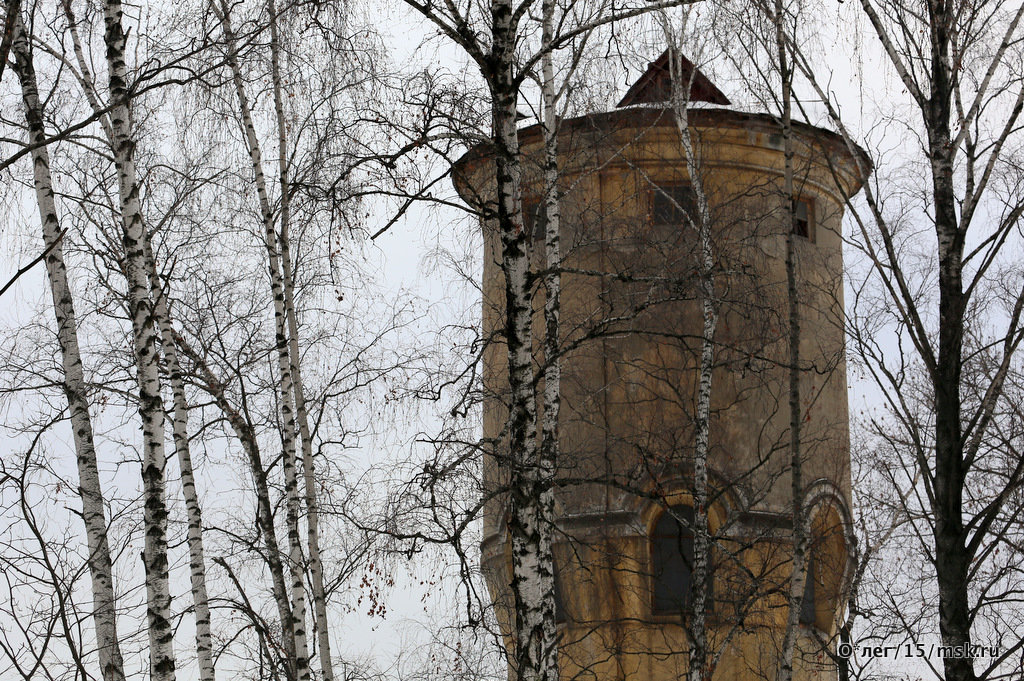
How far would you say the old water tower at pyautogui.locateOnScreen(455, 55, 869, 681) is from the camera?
14195 mm

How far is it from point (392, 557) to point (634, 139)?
5535 millimetres

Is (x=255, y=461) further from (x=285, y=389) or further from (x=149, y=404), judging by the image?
(x=149, y=404)

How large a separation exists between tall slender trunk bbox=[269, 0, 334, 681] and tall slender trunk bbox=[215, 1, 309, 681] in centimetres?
15

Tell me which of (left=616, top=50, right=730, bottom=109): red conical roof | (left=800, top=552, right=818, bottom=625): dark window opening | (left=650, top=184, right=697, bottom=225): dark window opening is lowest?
(left=800, top=552, right=818, bottom=625): dark window opening

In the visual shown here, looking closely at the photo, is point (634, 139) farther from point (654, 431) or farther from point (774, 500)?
point (774, 500)

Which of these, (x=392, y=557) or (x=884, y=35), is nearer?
(x=884, y=35)

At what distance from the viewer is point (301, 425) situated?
528 inches

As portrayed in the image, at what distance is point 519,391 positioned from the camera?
7480mm

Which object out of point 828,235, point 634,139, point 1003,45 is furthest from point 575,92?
point 828,235

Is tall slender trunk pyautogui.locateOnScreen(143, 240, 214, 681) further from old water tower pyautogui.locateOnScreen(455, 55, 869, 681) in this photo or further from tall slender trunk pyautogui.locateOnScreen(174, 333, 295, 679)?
old water tower pyautogui.locateOnScreen(455, 55, 869, 681)

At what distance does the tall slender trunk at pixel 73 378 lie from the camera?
9.55 meters

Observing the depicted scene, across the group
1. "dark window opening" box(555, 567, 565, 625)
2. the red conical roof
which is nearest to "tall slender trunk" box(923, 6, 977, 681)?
the red conical roof

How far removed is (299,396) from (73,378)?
4.03m

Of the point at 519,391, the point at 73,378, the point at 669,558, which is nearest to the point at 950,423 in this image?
the point at 519,391
